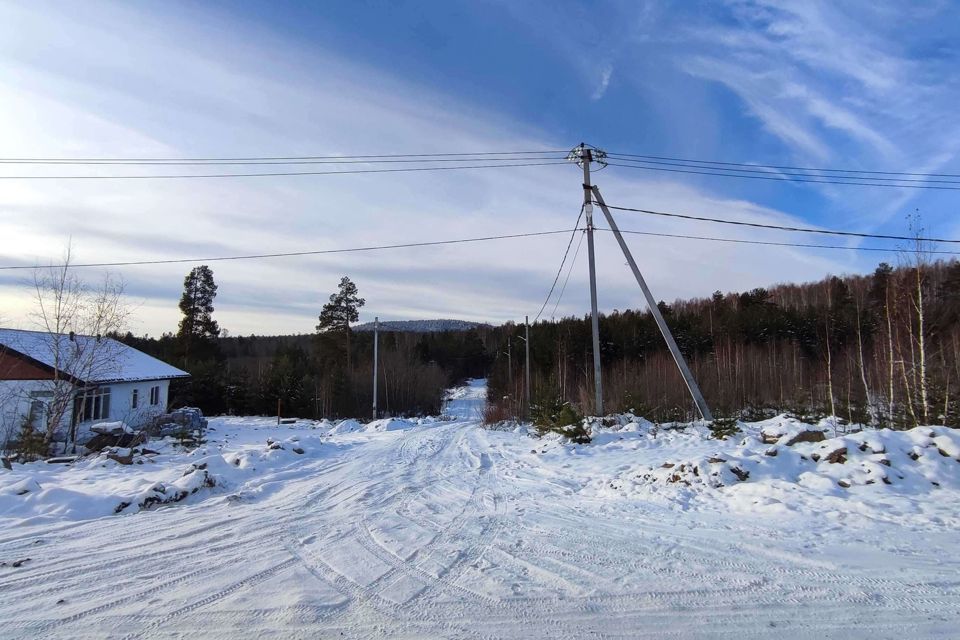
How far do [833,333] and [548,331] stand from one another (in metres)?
24.2

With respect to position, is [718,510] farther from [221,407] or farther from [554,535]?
[221,407]

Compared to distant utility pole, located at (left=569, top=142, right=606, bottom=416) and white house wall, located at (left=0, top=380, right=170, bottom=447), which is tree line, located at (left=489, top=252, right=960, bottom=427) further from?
white house wall, located at (left=0, top=380, right=170, bottom=447)

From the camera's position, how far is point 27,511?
7.50 metres

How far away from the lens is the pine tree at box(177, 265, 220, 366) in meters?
44.2

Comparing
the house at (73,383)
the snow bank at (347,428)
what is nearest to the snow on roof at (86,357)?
the house at (73,383)

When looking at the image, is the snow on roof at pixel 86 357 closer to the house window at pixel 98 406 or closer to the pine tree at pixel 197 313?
the house window at pixel 98 406

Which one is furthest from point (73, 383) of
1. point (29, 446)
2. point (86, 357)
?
point (29, 446)

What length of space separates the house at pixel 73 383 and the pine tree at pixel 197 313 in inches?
507

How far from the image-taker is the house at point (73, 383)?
56.1 ft

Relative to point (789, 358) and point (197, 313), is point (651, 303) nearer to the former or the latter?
point (789, 358)

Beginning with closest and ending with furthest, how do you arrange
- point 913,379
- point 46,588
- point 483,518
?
point 46,588
point 483,518
point 913,379

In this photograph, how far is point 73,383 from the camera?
16.7 m

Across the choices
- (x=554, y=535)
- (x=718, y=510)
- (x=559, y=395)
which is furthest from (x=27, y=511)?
(x=559, y=395)

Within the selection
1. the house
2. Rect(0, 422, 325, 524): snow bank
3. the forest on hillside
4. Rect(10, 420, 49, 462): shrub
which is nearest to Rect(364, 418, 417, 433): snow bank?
the forest on hillside
